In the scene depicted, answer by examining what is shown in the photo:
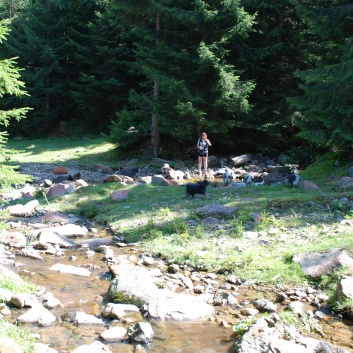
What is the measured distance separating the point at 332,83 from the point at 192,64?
9.57m

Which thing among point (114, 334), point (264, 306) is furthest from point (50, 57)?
point (114, 334)

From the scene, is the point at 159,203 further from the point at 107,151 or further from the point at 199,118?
the point at 107,151

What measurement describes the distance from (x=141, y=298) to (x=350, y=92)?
11.6 meters

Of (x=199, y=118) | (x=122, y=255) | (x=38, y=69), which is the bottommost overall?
(x=122, y=255)

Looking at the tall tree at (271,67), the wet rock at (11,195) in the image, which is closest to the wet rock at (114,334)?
the wet rock at (11,195)

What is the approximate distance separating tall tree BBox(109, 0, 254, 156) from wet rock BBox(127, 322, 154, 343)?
53.8 ft

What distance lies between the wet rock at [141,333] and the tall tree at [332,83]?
11030 mm

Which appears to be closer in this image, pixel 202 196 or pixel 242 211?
pixel 242 211

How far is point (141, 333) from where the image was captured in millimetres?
5223

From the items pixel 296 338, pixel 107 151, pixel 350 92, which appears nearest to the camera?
pixel 296 338

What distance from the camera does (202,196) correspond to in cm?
1248

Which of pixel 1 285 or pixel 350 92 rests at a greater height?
pixel 350 92

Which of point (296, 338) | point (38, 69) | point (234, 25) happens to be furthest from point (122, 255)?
point (38, 69)

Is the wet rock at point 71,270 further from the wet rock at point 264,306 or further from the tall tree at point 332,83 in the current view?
the tall tree at point 332,83
